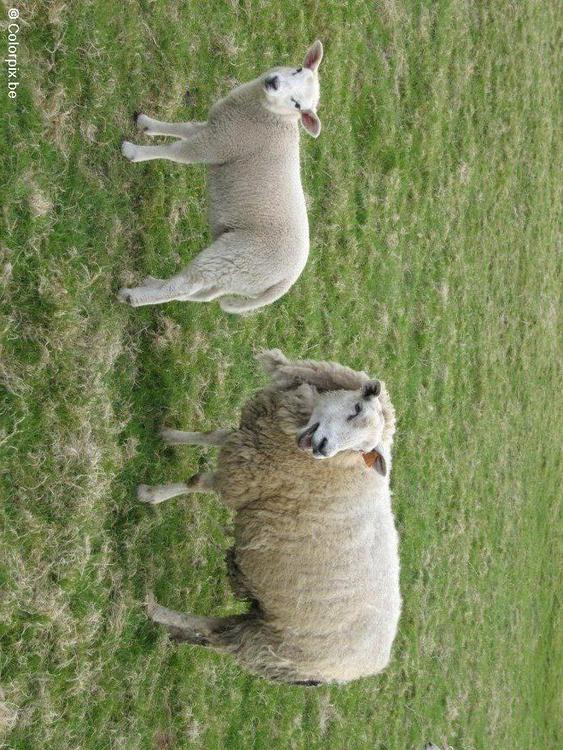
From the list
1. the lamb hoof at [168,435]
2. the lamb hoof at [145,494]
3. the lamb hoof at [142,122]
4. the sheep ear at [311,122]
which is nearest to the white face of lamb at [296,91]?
the sheep ear at [311,122]

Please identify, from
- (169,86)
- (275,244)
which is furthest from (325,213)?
(275,244)

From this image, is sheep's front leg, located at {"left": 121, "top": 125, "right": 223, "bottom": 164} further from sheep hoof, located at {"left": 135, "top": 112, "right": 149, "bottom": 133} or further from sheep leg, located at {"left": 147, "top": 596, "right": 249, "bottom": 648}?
sheep leg, located at {"left": 147, "top": 596, "right": 249, "bottom": 648}

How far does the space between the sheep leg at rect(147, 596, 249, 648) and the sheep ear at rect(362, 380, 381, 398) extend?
1.58 metres

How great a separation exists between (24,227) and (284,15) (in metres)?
3.32

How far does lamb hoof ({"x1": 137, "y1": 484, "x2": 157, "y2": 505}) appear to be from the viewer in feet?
14.3

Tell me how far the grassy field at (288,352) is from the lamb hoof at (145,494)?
2.0 inches

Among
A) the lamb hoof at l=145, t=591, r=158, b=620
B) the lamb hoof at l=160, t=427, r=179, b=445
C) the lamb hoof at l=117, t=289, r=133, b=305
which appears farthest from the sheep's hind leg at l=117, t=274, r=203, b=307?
the lamb hoof at l=145, t=591, r=158, b=620

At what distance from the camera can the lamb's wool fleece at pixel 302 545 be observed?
4129mm

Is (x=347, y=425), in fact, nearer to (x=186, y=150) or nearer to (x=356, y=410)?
(x=356, y=410)

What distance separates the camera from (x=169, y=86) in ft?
15.3

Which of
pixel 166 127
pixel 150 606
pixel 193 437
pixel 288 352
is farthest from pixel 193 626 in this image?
pixel 166 127

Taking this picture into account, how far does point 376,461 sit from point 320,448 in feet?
1.61

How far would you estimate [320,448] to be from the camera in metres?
3.72

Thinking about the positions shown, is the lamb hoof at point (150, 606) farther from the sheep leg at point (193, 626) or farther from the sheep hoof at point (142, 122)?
the sheep hoof at point (142, 122)
